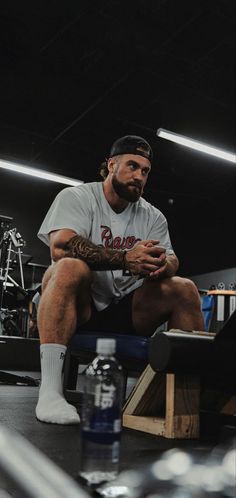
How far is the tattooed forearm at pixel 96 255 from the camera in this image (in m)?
1.85

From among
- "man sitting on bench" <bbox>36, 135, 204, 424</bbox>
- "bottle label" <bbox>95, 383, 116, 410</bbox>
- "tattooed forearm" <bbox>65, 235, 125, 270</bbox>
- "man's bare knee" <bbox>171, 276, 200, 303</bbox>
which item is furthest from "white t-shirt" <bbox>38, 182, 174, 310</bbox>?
"bottle label" <bbox>95, 383, 116, 410</bbox>

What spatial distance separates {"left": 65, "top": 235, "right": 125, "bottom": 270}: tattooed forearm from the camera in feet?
6.07

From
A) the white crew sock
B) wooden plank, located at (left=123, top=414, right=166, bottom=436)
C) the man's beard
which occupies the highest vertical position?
the man's beard

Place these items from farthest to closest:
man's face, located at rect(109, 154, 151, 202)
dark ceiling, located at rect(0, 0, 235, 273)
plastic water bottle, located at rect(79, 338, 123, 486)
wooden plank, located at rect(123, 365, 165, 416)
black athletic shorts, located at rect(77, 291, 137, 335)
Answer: dark ceiling, located at rect(0, 0, 235, 273) < man's face, located at rect(109, 154, 151, 202) < black athletic shorts, located at rect(77, 291, 137, 335) < wooden plank, located at rect(123, 365, 165, 416) < plastic water bottle, located at rect(79, 338, 123, 486)

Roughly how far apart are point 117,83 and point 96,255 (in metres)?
4.46

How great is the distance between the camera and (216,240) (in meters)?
9.41

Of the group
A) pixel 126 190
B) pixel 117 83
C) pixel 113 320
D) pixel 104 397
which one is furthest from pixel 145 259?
pixel 117 83

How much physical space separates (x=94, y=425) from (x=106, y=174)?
150 centimetres

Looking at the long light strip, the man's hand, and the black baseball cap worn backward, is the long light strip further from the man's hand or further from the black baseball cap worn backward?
the man's hand

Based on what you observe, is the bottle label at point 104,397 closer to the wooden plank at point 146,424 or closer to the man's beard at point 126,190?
the wooden plank at point 146,424

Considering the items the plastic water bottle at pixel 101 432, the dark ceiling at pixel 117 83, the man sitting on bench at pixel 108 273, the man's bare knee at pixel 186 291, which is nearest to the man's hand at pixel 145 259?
the man sitting on bench at pixel 108 273

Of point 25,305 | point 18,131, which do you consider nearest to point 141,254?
point 25,305

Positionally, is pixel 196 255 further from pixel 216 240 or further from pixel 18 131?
pixel 18 131

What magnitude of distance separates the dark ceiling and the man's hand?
3.45m
